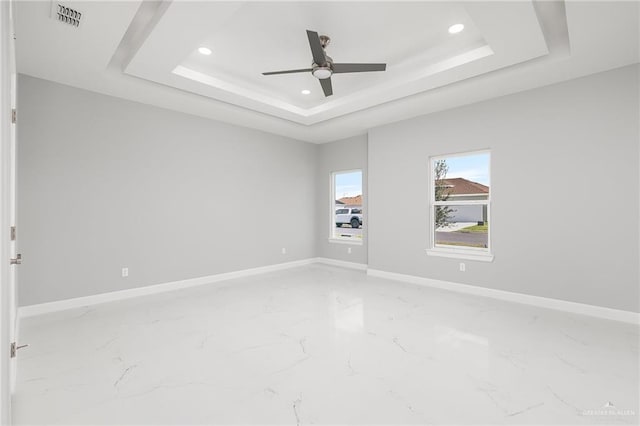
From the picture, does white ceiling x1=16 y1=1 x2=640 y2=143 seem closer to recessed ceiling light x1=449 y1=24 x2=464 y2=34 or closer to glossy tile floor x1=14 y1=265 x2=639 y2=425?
recessed ceiling light x1=449 y1=24 x2=464 y2=34

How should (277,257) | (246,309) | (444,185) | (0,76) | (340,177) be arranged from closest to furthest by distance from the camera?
(0,76), (246,309), (444,185), (277,257), (340,177)

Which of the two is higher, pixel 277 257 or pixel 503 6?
pixel 503 6

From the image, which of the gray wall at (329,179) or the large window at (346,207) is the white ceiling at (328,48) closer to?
the gray wall at (329,179)

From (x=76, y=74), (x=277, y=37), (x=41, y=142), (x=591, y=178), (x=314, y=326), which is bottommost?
(x=314, y=326)

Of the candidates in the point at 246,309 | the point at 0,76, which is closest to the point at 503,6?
the point at 0,76

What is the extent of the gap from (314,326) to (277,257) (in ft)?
9.90

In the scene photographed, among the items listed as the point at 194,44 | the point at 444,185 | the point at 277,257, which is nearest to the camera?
the point at 194,44

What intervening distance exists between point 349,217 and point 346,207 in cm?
22

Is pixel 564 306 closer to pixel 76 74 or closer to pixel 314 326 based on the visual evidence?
pixel 314 326

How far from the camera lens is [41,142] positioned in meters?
3.55

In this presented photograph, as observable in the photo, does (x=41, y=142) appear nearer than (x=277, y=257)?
Yes

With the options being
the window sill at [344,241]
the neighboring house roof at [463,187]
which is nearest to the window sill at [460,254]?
the neighboring house roof at [463,187]

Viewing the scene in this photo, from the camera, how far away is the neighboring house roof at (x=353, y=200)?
6.40m

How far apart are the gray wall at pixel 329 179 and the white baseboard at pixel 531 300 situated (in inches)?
45.8
